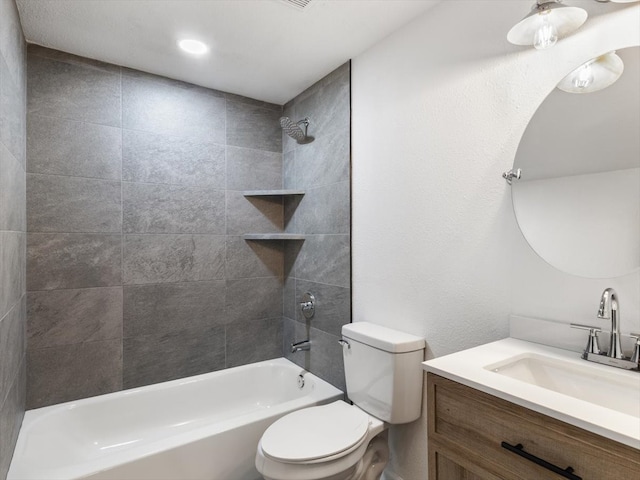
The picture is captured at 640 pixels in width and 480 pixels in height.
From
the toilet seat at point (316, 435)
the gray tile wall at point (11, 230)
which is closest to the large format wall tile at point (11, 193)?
the gray tile wall at point (11, 230)

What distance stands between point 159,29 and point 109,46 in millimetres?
399

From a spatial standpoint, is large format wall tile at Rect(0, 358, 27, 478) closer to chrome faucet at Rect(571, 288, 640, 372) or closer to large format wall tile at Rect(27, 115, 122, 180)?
large format wall tile at Rect(27, 115, 122, 180)

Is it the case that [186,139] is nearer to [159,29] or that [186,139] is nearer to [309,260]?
[159,29]

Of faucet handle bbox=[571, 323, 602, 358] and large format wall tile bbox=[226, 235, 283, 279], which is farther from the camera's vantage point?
large format wall tile bbox=[226, 235, 283, 279]

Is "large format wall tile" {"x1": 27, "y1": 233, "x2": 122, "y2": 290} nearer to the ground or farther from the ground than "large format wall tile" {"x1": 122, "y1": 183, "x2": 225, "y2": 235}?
nearer to the ground

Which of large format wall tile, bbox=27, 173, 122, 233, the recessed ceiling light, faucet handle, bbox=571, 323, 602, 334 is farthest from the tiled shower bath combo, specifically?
faucet handle, bbox=571, 323, 602, 334

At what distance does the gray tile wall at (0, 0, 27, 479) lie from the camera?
136 centimetres

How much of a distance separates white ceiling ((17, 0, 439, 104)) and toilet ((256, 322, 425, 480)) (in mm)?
1571

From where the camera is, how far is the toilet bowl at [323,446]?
1.42m

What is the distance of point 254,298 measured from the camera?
107 inches

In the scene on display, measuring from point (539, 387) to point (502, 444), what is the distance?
0.18 metres

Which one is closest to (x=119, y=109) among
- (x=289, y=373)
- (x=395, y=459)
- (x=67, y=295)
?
(x=67, y=295)

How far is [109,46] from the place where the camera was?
79.1 inches

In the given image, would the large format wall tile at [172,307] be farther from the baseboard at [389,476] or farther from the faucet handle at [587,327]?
the faucet handle at [587,327]
